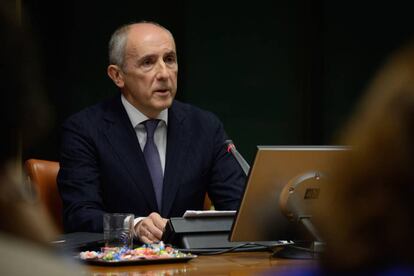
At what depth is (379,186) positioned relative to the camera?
0.52m

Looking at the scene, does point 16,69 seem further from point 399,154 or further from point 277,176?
point 277,176

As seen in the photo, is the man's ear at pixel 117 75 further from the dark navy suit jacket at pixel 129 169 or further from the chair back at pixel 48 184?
the chair back at pixel 48 184

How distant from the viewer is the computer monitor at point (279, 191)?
2.10 meters

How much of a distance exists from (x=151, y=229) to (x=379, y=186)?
2013 mm

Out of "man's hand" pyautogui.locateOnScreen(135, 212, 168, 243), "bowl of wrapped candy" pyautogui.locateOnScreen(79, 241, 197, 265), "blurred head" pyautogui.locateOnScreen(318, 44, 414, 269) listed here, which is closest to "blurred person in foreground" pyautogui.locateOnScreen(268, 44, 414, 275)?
"blurred head" pyautogui.locateOnScreen(318, 44, 414, 269)

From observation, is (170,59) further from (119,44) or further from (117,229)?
(117,229)

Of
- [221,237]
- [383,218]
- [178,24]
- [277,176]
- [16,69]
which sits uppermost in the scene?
[178,24]

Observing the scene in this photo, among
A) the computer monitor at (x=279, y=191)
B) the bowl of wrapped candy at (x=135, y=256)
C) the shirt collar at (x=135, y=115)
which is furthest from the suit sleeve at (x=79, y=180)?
the computer monitor at (x=279, y=191)

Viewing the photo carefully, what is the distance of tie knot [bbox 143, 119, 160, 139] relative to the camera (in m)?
3.23

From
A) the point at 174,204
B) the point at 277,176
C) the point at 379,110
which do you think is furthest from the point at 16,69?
the point at 174,204

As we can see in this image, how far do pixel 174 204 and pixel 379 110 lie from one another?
8.65 ft

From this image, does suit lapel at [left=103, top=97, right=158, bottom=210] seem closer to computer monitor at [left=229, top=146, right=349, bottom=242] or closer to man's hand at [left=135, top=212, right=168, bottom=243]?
man's hand at [left=135, top=212, right=168, bottom=243]

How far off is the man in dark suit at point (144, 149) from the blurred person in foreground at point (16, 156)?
231 cm

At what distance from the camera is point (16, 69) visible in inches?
22.7
